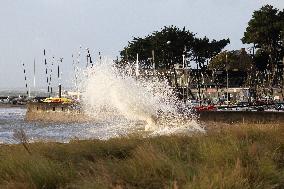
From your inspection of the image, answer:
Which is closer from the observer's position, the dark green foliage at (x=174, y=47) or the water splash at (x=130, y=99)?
the water splash at (x=130, y=99)

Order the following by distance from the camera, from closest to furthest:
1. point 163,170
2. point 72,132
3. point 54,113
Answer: point 163,170 → point 72,132 → point 54,113

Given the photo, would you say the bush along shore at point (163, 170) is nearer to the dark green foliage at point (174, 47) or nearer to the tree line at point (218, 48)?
the tree line at point (218, 48)

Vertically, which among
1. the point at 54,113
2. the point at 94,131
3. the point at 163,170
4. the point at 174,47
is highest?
the point at 174,47

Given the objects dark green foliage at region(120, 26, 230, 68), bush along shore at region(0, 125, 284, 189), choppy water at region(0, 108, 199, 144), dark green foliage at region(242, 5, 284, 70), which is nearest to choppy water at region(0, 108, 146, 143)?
choppy water at region(0, 108, 199, 144)

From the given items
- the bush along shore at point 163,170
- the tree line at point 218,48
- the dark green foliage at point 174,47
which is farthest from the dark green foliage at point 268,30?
the bush along shore at point 163,170

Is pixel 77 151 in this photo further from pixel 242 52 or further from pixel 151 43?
pixel 151 43

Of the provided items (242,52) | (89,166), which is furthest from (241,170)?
(242,52)

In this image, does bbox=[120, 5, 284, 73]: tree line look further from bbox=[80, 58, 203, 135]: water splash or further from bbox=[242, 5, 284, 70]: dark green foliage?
bbox=[80, 58, 203, 135]: water splash

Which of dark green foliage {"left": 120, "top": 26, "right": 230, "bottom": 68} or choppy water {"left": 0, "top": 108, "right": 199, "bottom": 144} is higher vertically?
dark green foliage {"left": 120, "top": 26, "right": 230, "bottom": 68}

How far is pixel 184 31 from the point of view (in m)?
111

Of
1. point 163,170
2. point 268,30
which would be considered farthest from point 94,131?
point 268,30

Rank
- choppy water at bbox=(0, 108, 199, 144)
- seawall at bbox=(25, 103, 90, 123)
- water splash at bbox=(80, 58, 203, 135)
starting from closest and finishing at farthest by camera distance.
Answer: choppy water at bbox=(0, 108, 199, 144), water splash at bbox=(80, 58, 203, 135), seawall at bbox=(25, 103, 90, 123)

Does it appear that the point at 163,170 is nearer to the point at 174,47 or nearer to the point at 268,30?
the point at 268,30

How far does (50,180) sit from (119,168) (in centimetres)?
119
